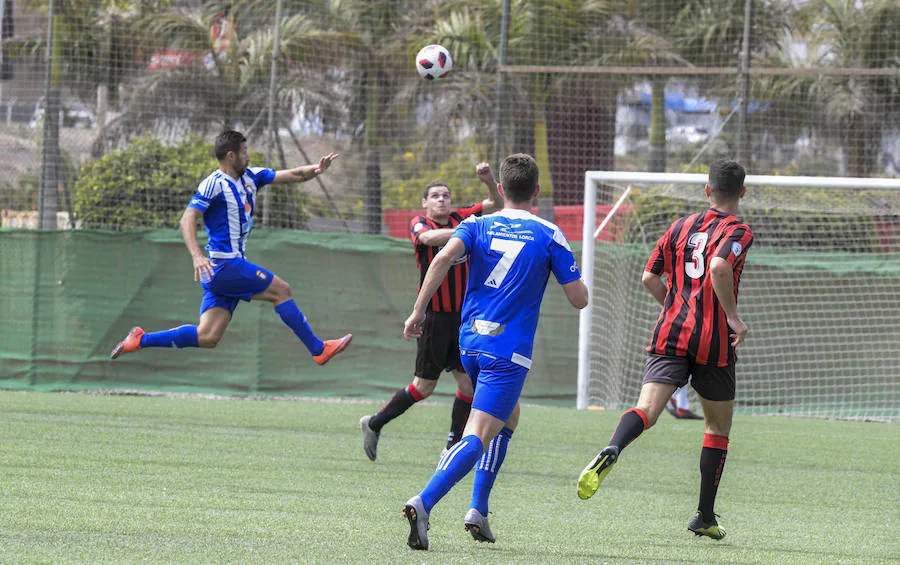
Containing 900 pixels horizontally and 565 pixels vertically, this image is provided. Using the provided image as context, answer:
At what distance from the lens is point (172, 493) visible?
6.25 m

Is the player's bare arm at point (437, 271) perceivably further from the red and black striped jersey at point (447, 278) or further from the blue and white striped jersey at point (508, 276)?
the red and black striped jersey at point (447, 278)

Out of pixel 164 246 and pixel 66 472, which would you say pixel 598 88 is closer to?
pixel 164 246

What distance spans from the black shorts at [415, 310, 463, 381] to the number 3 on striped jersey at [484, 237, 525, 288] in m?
3.08

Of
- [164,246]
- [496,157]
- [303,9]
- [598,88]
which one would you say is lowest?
[164,246]

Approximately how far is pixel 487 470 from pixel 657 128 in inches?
469

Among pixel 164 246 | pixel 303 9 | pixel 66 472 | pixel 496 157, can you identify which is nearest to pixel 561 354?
pixel 496 157

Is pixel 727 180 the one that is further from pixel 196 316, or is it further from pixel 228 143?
pixel 196 316

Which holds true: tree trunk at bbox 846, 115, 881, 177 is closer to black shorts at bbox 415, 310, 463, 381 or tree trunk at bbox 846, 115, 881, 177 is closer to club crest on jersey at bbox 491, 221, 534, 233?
black shorts at bbox 415, 310, 463, 381

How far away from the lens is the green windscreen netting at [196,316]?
13273 millimetres

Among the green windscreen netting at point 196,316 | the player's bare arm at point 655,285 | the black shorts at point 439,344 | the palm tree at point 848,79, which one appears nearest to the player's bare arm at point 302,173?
the black shorts at point 439,344

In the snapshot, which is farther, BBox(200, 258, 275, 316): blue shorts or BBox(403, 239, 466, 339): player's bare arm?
BBox(200, 258, 275, 316): blue shorts

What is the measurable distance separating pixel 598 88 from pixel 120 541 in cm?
1138

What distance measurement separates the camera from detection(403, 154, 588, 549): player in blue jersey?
5.13 m

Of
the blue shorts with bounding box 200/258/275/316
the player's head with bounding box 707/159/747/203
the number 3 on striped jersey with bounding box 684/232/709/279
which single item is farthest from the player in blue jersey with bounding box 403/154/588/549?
the blue shorts with bounding box 200/258/275/316
